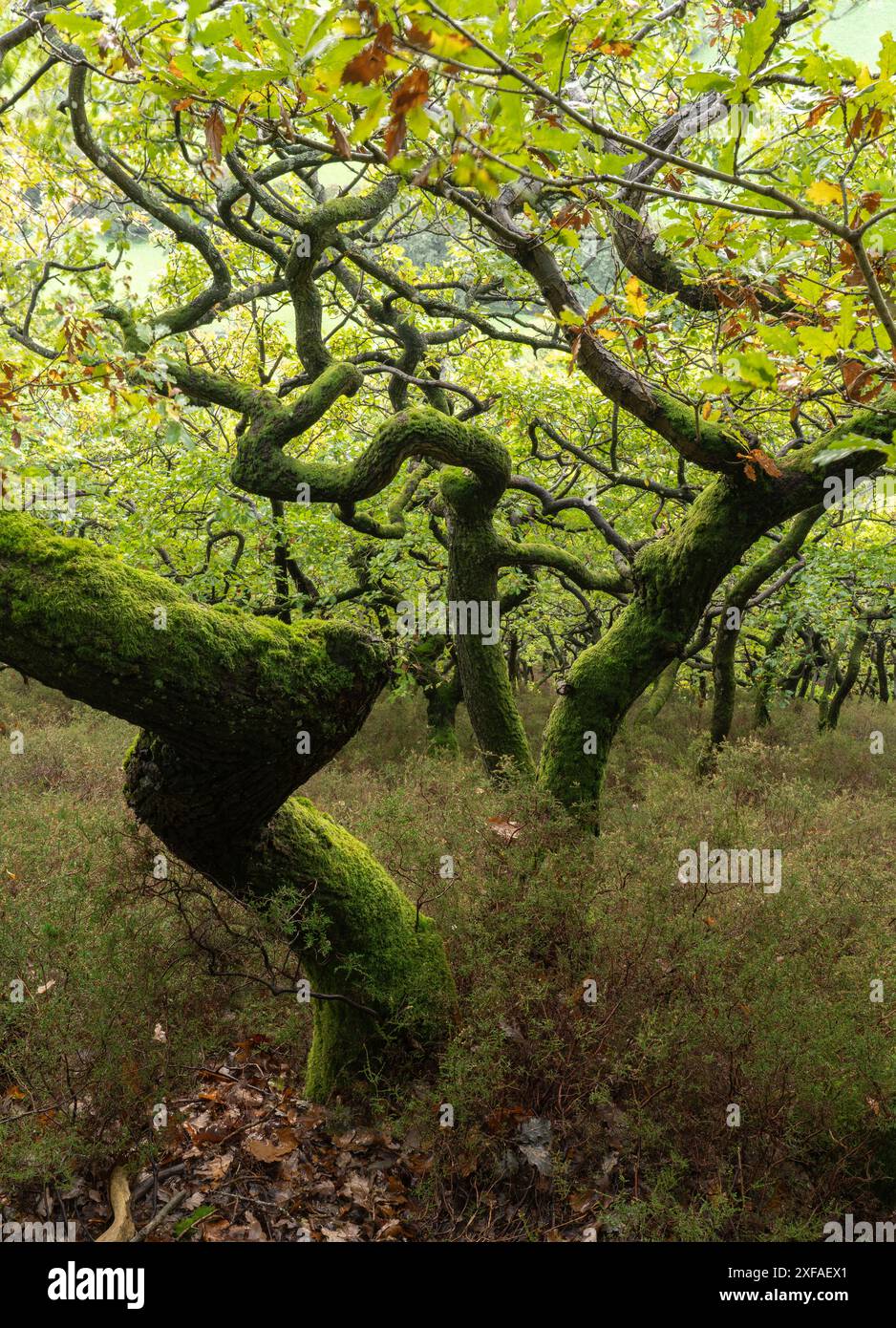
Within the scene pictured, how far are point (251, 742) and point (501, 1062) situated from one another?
1.96m

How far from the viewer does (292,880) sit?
4.27m

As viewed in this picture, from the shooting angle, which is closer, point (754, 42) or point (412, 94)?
point (412, 94)

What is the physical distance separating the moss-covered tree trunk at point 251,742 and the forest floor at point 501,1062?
0.33 m

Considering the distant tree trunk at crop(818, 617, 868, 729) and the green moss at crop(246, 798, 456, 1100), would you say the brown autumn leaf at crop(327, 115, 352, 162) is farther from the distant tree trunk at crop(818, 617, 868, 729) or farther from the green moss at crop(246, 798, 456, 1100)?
the distant tree trunk at crop(818, 617, 868, 729)

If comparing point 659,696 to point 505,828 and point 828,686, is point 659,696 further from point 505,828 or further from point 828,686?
point 505,828

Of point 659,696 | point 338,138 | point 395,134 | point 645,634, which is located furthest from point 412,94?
point 659,696

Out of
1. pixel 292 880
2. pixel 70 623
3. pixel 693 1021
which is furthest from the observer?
pixel 292 880

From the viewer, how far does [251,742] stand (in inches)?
139

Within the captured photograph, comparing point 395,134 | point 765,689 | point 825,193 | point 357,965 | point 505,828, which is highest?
point 825,193

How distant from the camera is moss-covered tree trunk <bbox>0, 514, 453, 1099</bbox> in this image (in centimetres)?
305

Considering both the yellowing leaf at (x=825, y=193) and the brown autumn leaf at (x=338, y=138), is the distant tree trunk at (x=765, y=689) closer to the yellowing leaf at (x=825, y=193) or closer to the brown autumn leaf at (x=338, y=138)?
the yellowing leaf at (x=825, y=193)

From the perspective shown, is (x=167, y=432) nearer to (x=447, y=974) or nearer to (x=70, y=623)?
(x=70, y=623)

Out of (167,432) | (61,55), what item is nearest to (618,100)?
(61,55)

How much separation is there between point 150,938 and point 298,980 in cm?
88
